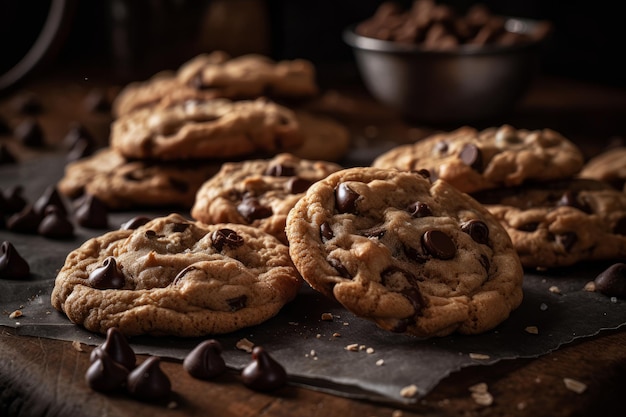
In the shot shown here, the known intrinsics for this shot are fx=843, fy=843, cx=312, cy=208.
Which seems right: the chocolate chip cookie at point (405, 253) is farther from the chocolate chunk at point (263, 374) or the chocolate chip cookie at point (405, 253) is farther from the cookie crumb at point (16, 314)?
the cookie crumb at point (16, 314)

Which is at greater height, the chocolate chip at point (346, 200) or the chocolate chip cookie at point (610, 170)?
the chocolate chip at point (346, 200)

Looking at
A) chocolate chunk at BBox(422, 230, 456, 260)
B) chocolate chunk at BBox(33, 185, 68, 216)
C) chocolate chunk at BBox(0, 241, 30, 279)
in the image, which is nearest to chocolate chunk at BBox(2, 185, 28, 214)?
chocolate chunk at BBox(33, 185, 68, 216)

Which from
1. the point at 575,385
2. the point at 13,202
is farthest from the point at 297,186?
the point at 13,202

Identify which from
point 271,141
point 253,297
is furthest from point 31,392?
point 271,141

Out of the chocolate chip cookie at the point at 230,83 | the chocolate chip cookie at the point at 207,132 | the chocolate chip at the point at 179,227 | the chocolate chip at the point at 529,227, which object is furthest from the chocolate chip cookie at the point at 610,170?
the chocolate chip at the point at 179,227

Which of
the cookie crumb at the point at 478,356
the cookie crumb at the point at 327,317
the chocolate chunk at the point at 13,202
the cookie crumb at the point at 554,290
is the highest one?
the cookie crumb at the point at 478,356

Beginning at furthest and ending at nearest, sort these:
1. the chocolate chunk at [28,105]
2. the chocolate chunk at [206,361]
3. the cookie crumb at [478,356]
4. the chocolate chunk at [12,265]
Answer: the chocolate chunk at [28,105] < the chocolate chunk at [12,265] < the cookie crumb at [478,356] < the chocolate chunk at [206,361]

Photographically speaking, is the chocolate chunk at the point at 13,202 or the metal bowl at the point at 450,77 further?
the metal bowl at the point at 450,77

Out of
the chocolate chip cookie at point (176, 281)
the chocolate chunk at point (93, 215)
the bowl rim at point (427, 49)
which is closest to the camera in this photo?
the chocolate chip cookie at point (176, 281)
